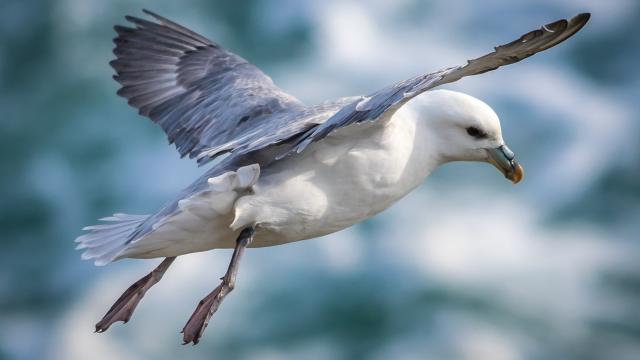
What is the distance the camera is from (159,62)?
6.32m

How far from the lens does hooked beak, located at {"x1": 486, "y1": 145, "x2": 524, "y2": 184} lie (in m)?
4.78

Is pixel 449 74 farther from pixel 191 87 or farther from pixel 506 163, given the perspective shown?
pixel 191 87

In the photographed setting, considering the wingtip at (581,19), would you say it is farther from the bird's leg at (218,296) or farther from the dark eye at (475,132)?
the bird's leg at (218,296)

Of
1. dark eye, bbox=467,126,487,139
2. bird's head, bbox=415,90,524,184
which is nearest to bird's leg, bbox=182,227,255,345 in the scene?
bird's head, bbox=415,90,524,184

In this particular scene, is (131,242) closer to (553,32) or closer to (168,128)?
(168,128)

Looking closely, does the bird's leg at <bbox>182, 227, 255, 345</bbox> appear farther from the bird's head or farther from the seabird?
the bird's head

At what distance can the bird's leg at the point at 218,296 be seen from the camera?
4621mm

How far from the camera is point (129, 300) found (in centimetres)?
531

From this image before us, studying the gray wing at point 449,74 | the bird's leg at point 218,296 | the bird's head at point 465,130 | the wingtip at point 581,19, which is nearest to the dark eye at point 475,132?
the bird's head at point 465,130

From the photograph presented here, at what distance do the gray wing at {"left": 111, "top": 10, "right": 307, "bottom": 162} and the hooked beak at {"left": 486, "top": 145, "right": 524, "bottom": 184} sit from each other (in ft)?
2.78

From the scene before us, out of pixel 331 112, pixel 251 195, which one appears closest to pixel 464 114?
pixel 331 112

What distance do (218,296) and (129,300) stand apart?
791 millimetres

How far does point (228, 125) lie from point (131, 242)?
99cm

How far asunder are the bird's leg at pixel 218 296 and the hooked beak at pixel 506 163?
100 cm
